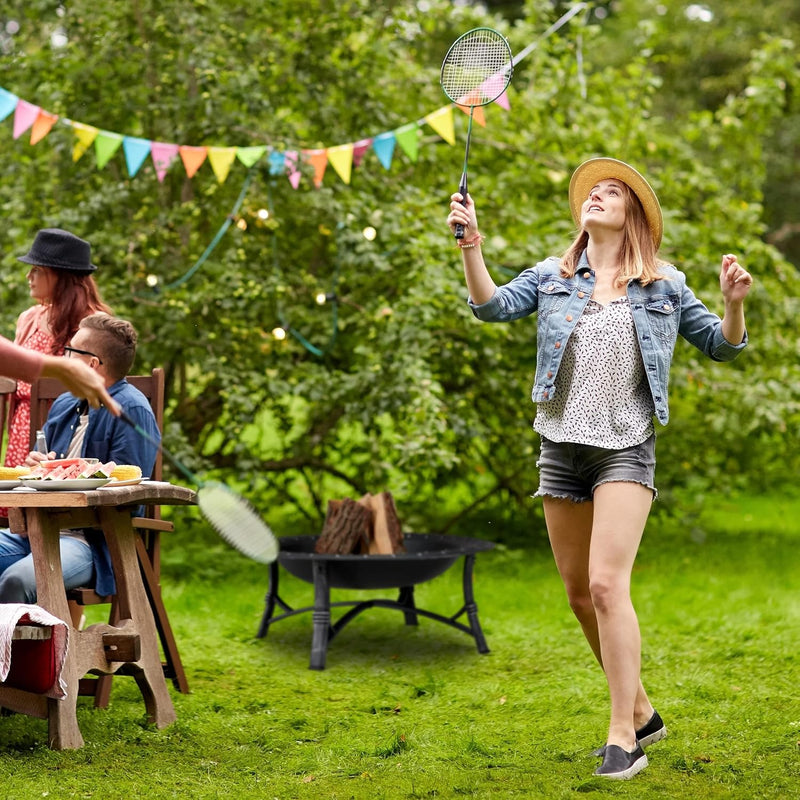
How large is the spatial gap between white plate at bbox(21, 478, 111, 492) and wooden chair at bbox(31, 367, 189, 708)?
0.68 meters

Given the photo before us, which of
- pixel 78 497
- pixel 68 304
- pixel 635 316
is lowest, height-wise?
pixel 78 497

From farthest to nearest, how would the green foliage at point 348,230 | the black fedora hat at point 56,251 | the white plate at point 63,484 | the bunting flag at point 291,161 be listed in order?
1. the green foliage at point 348,230
2. the bunting flag at point 291,161
3. the black fedora hat at point 56,251
4. the white plate at point 63,484

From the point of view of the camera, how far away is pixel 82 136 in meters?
6.46

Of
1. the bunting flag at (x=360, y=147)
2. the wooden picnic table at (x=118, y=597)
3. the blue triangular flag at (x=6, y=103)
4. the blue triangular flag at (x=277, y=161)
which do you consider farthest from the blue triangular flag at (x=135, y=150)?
the wooden picnic table at (x=118, y=597)

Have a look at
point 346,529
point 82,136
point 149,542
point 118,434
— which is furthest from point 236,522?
point 82,136

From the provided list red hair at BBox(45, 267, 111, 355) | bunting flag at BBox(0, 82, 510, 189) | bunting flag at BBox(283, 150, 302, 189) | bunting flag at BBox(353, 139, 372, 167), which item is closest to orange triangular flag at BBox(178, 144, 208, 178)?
bunting flag at BBox(0, 82, 510, 189)

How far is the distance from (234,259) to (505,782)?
434cm

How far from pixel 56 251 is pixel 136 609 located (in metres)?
1.59

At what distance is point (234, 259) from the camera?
6977 mm

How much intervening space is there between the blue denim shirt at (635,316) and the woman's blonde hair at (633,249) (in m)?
0.03

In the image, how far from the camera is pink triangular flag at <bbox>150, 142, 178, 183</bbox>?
255 inches

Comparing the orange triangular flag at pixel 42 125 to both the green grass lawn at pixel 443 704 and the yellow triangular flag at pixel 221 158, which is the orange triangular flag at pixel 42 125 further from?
the green grass lawn at pixel 443 704

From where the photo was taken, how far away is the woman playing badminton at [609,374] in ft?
11.0

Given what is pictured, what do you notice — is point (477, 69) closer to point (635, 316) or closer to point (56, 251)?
point (635, 316)
